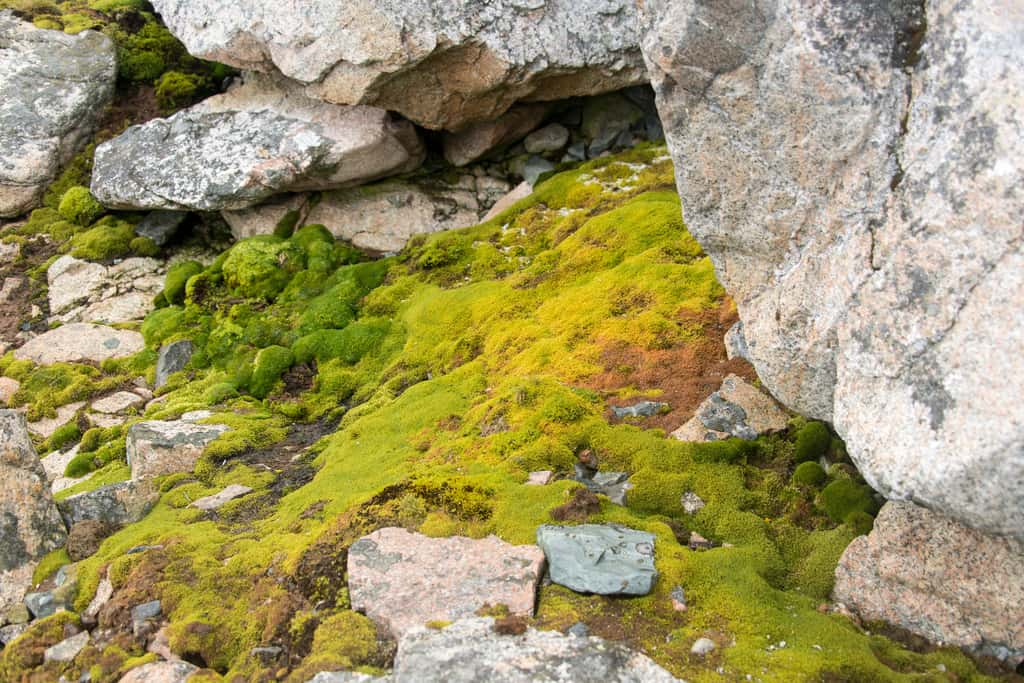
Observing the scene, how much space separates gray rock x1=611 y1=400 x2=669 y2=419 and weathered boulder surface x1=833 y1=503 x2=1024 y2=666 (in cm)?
420

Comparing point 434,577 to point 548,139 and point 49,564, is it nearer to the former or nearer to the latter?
point 49,564

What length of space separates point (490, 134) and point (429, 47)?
16.6 ft

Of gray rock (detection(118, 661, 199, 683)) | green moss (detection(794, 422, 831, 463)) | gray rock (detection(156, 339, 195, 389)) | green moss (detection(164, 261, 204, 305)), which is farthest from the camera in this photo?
green moss (detection(164, 261, 204, 305))

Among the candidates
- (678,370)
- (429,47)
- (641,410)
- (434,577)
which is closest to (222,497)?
(434,577)

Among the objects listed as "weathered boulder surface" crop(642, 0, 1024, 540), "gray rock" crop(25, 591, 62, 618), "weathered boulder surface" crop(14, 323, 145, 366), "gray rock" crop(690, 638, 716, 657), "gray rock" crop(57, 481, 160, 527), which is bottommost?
"weathered boulder surface" crop(14, 323, 145, 366)

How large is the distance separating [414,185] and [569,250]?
819cm

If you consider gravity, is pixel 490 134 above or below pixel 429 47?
below

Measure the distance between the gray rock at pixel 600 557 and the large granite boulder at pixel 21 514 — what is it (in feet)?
30.5

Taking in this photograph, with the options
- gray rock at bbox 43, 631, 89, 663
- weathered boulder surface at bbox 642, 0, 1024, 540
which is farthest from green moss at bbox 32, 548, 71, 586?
weathered boulder surface at bbox 642, 0, 1024, 540

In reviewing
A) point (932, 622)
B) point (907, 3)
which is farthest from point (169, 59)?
point (932, 622)

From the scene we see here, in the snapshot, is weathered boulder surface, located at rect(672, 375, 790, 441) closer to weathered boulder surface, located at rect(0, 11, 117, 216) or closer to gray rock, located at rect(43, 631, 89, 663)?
gray rock, located at rect(43, 631, 89, 663)

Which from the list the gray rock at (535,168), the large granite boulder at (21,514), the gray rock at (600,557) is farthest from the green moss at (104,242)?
the gray rock at (600,557)

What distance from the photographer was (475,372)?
56.2 feet

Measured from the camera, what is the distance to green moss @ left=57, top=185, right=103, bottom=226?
27.8 meters
